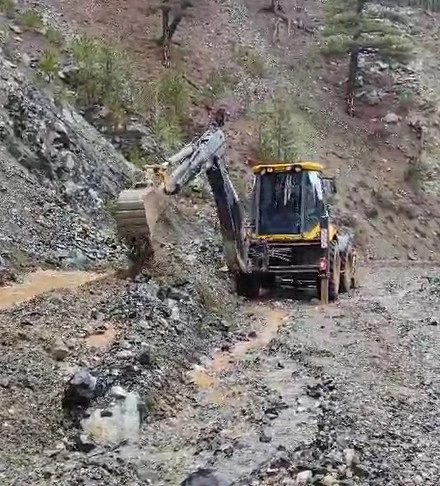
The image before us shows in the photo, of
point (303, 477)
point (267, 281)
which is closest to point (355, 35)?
point (267, 281)

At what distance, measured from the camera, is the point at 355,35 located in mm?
27078

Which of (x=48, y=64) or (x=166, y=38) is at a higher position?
(x=166, y=38)

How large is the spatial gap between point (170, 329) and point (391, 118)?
21066 millimetres

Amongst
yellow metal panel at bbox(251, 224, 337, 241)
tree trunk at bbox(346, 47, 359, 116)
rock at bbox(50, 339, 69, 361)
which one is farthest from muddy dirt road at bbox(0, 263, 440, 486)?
tree trunk at bbox(346, 47, 359, 116)

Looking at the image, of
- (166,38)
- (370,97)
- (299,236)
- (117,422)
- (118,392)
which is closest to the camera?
(117,422)

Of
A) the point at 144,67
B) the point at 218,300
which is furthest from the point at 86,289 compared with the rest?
the point at 144,67

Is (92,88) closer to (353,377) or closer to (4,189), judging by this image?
(4,189)

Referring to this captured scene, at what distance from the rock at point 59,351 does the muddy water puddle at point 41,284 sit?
1670mm

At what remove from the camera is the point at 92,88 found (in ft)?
61.1

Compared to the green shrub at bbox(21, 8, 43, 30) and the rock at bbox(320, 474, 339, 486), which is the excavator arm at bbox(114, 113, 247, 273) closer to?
the rock at bbox(320, 474, 339, 486)

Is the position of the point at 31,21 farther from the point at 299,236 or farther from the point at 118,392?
the point at 118,392

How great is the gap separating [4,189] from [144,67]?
40.5 ft

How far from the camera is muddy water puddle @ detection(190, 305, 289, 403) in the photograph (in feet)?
25.7

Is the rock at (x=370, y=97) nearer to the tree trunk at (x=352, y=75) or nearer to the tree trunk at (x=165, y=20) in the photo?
the tree trunk at (x=352, y=75)
